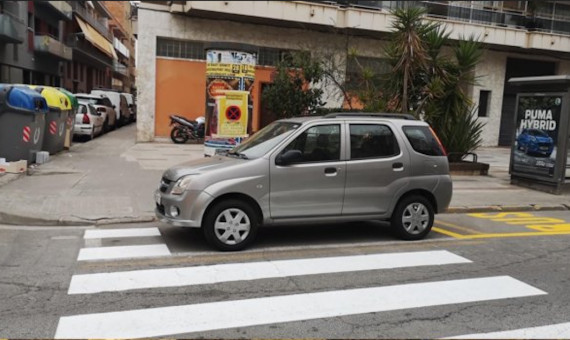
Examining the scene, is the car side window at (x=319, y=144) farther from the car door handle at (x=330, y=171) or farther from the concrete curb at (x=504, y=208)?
the concrete curb at (x=504, y=208)

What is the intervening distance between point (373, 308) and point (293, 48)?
1829 centimetres

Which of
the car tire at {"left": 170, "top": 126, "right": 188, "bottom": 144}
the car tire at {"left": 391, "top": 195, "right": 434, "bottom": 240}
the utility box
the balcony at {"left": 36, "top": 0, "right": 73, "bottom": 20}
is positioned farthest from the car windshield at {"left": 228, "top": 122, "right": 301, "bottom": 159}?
the balcony at {"left": 36, "top": 0, "right": 73, "bottom": 20}

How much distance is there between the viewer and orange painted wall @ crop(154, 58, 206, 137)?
20625mm

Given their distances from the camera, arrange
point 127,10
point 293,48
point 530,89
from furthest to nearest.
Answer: point 127,10 → point 293,48 → point 530,89

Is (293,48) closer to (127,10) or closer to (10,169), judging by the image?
(10,169)

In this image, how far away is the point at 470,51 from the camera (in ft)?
48.8

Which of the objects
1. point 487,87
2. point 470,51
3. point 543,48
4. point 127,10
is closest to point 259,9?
point 470,51

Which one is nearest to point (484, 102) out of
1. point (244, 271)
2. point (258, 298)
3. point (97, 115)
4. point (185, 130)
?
point (185, 130)

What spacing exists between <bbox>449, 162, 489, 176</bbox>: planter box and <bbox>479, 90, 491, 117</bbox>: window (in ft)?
37.5

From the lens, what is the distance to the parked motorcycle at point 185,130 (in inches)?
785

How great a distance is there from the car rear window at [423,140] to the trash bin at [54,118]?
9.86 meters

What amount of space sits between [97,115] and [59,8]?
20.1 m

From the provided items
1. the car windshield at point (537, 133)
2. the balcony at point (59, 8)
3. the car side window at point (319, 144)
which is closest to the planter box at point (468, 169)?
the car windshield at point (537, 133)

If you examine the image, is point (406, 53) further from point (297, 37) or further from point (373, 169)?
point (297, 37)
